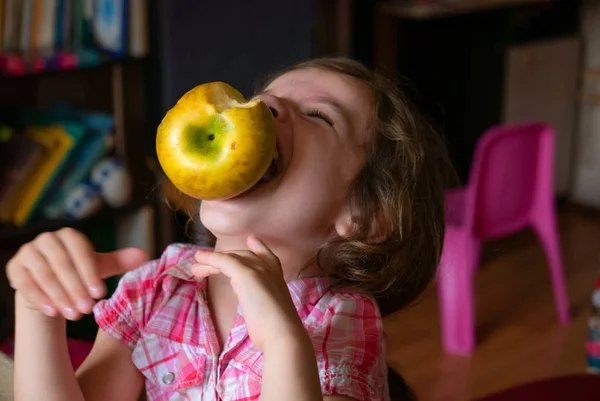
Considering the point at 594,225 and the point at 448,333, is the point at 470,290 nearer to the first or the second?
the point at 448,333

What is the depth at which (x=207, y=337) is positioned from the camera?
1.07 m

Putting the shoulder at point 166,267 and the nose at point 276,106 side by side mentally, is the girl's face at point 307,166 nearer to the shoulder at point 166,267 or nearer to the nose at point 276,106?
the nose at point 276,106

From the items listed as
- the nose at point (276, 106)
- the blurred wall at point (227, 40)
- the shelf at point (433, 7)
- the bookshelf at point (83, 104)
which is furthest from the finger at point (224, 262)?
the shelf at point (433, 7)

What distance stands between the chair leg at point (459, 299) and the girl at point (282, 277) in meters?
1.51

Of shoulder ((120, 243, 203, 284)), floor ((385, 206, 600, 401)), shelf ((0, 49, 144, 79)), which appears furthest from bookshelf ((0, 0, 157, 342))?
shoulder ((120, 243, 203, 284))

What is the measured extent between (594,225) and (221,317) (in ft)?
10.3

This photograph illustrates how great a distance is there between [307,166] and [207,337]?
25cm

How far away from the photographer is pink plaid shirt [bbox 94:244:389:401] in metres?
1.00

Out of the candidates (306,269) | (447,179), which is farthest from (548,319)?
(306,269)

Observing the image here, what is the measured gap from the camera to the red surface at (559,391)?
128 centimetres

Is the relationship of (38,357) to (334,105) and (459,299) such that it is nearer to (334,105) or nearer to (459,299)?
(334,105)

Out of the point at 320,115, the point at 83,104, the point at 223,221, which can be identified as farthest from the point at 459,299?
the point at 223,221

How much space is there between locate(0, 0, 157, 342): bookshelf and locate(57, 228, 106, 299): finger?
4.40 ft

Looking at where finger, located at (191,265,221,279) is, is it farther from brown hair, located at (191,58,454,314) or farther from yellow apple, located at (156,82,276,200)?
brown hair, located at (191,58,454,314)
